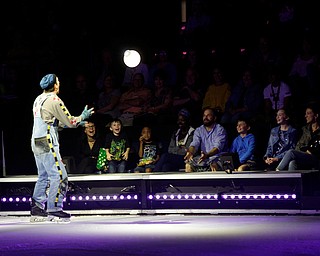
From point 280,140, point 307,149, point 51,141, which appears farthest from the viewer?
point 280,140

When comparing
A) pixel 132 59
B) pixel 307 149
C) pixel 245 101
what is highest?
pixel 132 59

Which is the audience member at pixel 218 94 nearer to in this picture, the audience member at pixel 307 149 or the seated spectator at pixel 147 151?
the seated spectator at pixel 147 151

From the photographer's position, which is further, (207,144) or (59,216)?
(207,144)

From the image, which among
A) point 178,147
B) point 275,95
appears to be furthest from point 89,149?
point 275,95

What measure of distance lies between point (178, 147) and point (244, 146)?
4.11 feet

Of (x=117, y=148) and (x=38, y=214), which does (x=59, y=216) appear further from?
(x=117, y=148)

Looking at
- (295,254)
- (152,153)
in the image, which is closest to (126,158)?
(152,153)

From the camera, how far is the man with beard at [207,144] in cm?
1303

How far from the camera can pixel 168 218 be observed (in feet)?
37.5

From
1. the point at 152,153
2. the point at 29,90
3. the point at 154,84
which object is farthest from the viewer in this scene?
the point at 29,90

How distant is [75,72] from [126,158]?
350cm

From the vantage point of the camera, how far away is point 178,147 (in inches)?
541

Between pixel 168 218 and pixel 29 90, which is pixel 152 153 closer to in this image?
pixel 168 218

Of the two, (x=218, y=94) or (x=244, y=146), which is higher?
(x=218, y=94)
